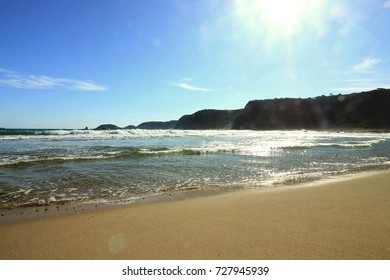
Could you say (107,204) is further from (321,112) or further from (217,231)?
(321,112)

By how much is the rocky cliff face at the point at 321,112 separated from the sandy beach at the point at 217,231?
3646 inches

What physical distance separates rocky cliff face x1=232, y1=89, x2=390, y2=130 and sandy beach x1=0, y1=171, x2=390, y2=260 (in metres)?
92.6

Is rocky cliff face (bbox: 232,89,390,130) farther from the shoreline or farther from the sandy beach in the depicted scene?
the sandy beach

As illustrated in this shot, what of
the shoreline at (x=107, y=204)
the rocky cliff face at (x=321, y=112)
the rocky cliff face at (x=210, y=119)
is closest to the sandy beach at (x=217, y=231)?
the shoreline at (x=107, y=204)

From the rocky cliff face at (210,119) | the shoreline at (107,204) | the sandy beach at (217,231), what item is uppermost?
the rocky cliff face at (210,119)

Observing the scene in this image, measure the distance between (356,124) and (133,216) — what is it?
100 meters

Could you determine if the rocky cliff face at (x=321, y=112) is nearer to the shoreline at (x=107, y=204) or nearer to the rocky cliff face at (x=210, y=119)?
the rocky cliff face at (x=210, y=119)

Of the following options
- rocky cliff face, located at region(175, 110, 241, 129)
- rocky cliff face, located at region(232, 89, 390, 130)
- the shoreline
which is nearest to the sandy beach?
the shoreline

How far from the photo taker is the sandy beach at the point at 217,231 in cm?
356

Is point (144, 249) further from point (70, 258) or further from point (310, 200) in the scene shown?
point (310, 200)

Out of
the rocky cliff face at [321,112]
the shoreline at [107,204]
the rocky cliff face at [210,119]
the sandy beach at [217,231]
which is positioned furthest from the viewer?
the rocky cliff face at [210,119]

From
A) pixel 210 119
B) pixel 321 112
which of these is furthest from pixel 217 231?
pixel 210 119

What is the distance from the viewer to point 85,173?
10.6 m
